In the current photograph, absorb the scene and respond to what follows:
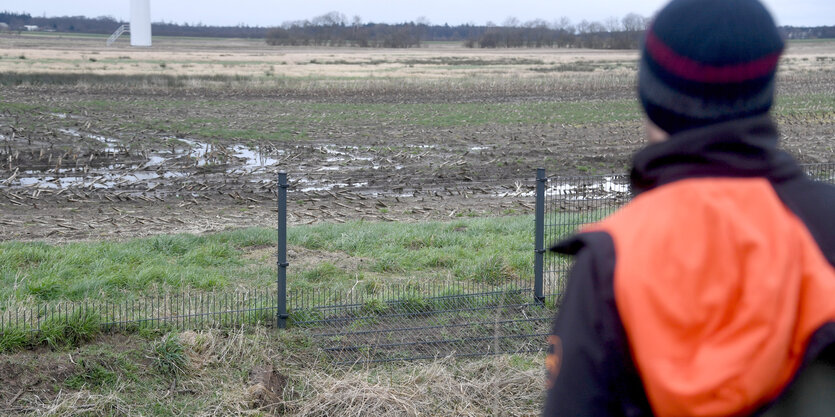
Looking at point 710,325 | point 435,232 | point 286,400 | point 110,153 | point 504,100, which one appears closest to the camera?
point 710,325

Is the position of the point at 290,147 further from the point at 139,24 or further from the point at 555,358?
the point at 139,24

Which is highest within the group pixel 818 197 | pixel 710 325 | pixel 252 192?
pixel 818 197

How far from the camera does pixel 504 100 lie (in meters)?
36.7

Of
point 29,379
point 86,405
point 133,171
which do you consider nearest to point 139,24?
point 133,171

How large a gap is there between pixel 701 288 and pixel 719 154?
0.25 metres

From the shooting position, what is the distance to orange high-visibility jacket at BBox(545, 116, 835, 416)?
1288mm

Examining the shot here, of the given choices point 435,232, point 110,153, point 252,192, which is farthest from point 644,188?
point 110,153

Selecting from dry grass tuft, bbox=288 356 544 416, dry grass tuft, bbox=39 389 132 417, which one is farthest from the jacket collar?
dry grass tuft, bbox=39 389 132 417

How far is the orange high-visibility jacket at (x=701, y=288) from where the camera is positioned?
4.23ft

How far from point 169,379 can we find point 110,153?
595 inches

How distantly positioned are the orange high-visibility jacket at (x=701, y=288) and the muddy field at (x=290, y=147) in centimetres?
1118

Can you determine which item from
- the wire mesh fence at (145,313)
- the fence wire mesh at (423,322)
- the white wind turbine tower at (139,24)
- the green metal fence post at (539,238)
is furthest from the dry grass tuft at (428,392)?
the white wind turbine tower at (139,24)

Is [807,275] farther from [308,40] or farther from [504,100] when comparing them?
[308,40]

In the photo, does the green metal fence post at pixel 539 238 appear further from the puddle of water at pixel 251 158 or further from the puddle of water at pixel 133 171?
the puddle of water at pixel 251 158
